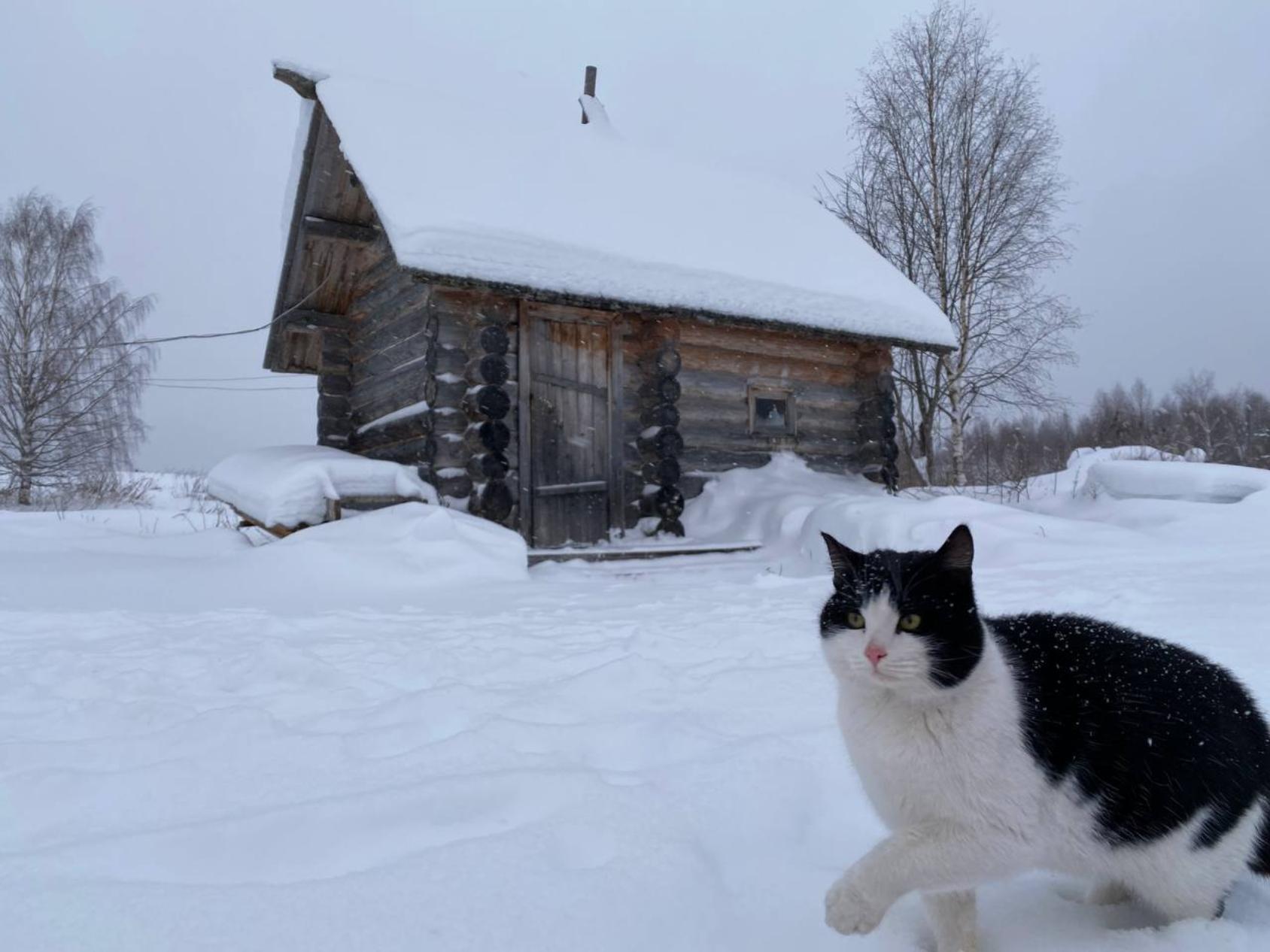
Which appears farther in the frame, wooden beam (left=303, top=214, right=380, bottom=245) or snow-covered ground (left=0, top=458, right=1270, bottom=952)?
wooden beam (left=303, top=214, right=380, bottom=245)

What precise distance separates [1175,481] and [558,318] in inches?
257

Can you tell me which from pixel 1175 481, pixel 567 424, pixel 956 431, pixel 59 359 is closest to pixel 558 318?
pixel 567 424

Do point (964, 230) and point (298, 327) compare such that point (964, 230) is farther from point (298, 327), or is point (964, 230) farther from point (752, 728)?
point (752, 728)

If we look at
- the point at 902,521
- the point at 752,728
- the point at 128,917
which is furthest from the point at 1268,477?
the point at 128,917

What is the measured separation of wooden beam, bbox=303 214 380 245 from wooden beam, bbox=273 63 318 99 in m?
1.34

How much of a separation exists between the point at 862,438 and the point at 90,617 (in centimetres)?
885

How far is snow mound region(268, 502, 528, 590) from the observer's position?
5.20 m

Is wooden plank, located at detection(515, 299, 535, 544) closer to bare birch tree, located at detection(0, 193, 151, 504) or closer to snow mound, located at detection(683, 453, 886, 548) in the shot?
snow mound, located at detection(683, 453, 886, 548)

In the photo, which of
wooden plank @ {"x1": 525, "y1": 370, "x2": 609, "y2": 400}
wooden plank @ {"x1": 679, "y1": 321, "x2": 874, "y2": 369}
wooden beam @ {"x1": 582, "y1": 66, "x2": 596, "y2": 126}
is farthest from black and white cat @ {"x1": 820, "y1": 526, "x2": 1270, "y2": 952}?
wooden beam @ {"x1": 582, "y1": 66, "x2": 596, "y2": 126}

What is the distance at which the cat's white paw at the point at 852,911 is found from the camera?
98cm

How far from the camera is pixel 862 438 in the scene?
33.6ft

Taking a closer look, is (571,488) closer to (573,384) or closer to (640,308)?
(573,384)

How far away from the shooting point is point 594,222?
820cm

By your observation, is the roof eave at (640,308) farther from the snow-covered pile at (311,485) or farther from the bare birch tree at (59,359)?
the bare birch tree at (59,359)
